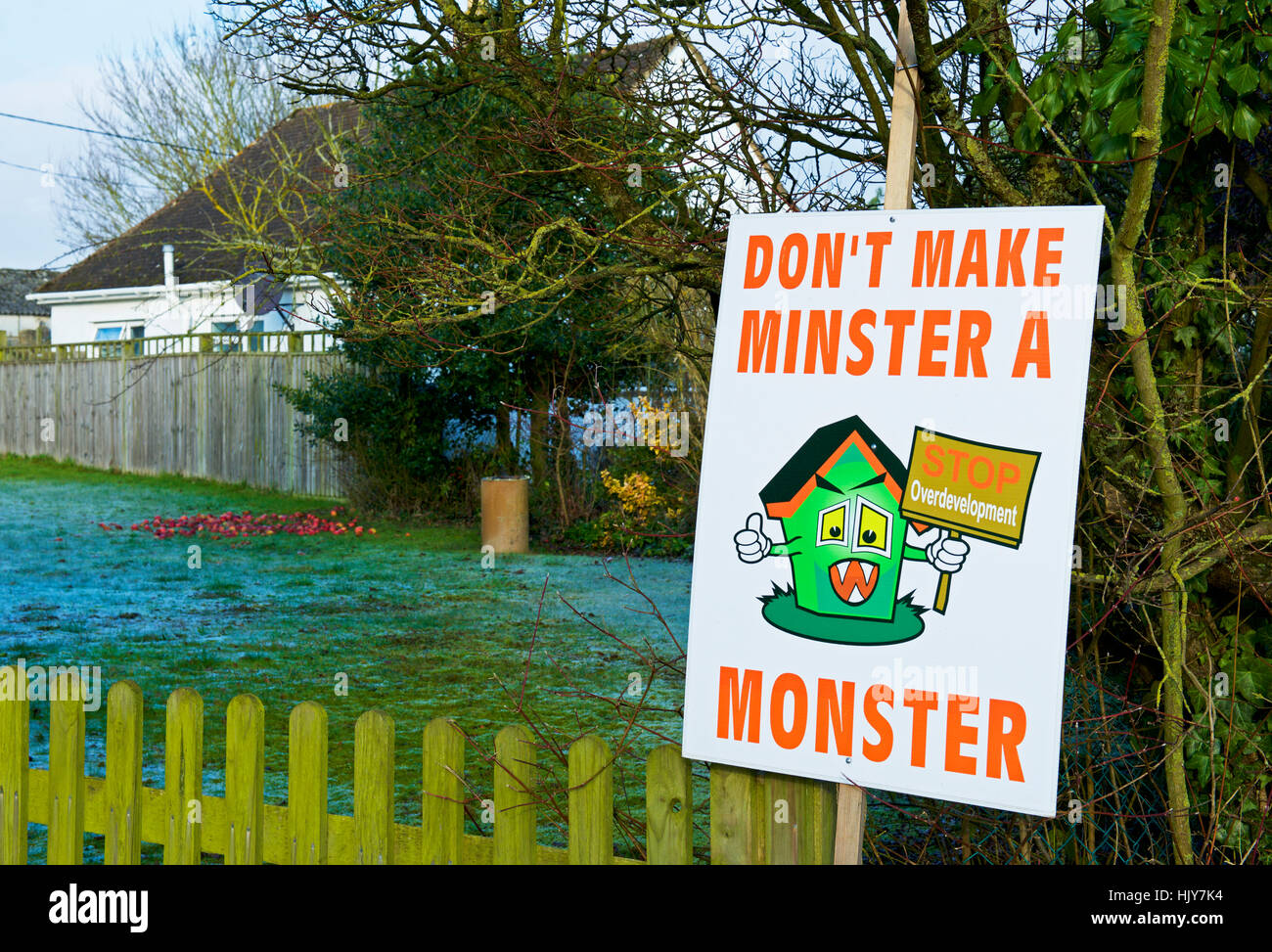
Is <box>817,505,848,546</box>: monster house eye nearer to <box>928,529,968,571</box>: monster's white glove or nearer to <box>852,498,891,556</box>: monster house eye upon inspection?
<box>852,498,891,556</box>: monster house eye

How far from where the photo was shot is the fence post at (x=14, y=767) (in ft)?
10.7

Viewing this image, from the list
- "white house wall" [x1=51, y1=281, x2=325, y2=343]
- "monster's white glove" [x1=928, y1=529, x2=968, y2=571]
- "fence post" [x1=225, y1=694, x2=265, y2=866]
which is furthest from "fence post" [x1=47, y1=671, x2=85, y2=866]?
"white house wall" [x1=51, y1=281, x2=325, y2=343]

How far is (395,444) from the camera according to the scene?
13.8m

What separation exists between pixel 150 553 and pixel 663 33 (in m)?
8.63

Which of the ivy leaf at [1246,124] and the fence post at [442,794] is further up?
the ivy leaf at [1246,124]

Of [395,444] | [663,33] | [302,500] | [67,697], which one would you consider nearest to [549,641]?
[663,33]

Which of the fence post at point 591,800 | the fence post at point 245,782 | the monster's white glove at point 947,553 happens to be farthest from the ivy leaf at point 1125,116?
the fence post at point 245,782

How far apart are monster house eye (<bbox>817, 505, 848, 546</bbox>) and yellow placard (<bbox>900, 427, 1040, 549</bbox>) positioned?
12cm

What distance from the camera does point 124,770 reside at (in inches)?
122

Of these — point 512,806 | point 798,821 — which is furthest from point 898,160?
point 512,806

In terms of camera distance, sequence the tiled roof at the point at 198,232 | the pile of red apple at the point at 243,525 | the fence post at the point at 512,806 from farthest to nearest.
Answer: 1. the tiled roof at the point at 198,232
2. the pile of red apple at the point at 243,525
3. the fence post at the point at 512,806

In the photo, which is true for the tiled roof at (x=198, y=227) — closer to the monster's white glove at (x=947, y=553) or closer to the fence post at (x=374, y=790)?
the fence post at (x=374, y=790)

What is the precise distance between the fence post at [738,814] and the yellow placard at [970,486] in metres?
0.68
